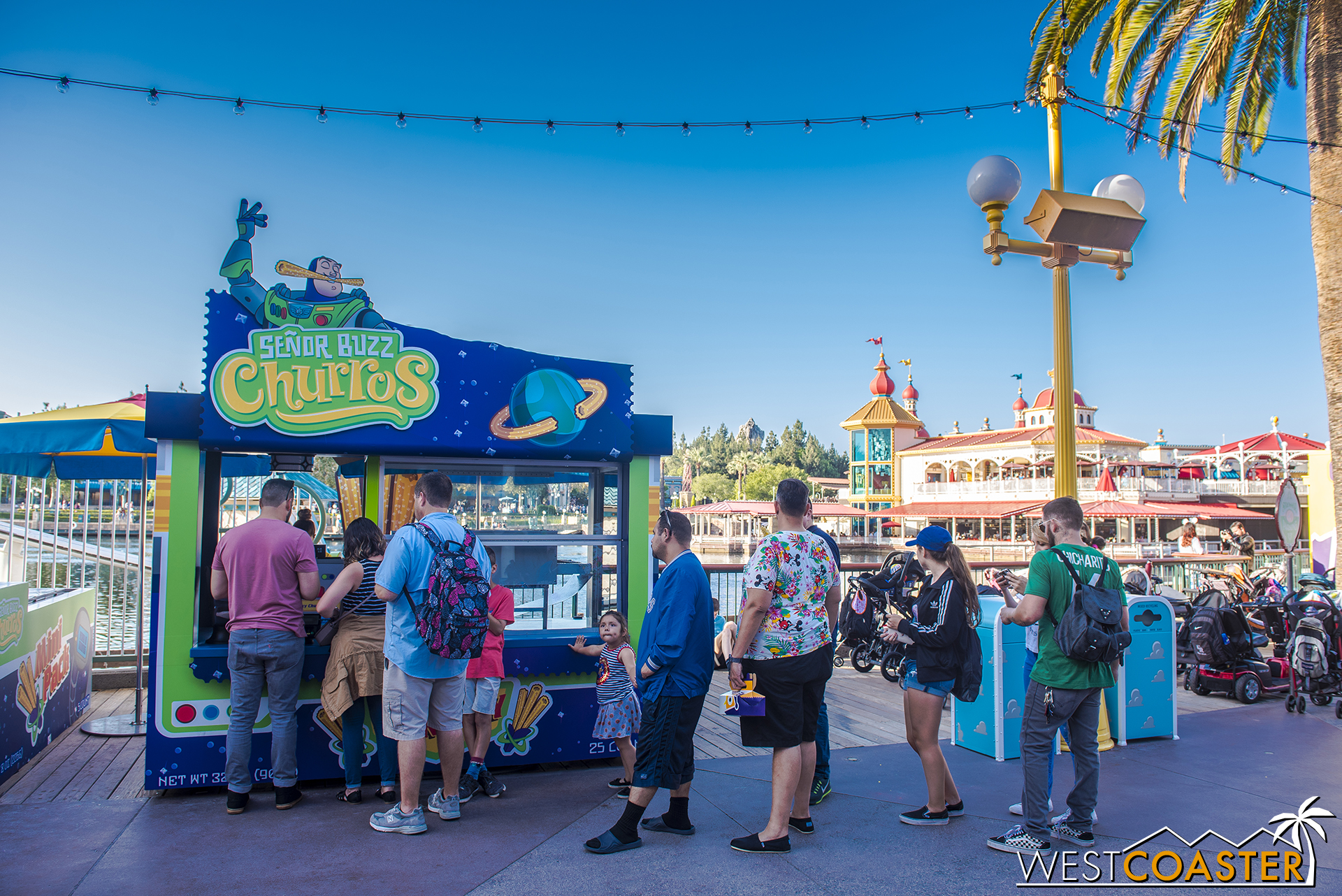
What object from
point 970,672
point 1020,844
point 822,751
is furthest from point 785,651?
point 1020,844

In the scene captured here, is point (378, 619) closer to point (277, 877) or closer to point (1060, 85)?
point (277, 877)

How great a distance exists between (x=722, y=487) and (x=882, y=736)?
70338 mm

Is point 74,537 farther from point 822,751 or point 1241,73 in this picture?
point 1241,73

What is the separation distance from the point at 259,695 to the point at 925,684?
3506 mm

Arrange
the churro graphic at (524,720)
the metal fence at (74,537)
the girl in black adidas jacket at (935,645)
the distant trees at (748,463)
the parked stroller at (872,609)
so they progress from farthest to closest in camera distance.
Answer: the distant trees at (748,463) < the parked stroller at (872,609) < the metal fence at (74,537) < the churro graphic at (524,720) < the girl in black adidas jacket at (935,645)

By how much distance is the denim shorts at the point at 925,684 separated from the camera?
411 centimetres

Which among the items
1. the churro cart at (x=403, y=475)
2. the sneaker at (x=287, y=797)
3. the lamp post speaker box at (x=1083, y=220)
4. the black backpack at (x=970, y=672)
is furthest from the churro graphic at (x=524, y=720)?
the lamp post speaker box at (x=1083, y=220)

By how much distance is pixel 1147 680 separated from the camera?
6.27 meters

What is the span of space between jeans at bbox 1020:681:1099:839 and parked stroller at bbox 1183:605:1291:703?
464 centimetres

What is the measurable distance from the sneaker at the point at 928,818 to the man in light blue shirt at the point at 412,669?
2.37m

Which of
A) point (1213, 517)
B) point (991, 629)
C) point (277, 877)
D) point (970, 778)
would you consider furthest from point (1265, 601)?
point (1213, 517)

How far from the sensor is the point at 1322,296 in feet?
28.9

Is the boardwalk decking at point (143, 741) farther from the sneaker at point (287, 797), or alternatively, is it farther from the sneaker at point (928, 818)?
the sneaker at point (928, 818)

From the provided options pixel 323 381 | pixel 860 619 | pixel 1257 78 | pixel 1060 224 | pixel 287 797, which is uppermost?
pixel 1257 78
